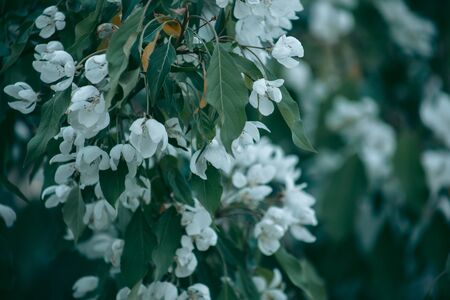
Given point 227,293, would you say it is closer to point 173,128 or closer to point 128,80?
point 173,128

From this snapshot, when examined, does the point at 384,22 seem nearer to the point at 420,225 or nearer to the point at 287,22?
the point at 420,225

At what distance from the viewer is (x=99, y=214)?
1483 millimetres

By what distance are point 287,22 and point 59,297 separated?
1.67m

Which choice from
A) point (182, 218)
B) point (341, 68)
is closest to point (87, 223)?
point (182, 218)

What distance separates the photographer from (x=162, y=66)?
1.22 meters

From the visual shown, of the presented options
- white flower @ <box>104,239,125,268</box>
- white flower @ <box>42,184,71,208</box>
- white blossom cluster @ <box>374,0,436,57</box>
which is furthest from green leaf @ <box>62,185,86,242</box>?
white blossom cluster @ <box>374,0,436,57</box>

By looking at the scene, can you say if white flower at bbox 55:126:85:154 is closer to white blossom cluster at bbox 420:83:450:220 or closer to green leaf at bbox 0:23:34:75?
green leaf at bbox 0:23:34:75

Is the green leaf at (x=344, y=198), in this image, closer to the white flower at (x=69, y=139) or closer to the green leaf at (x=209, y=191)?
the green leaf at (x=209, y=191)

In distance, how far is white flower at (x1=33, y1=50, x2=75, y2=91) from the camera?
1247 millimetres

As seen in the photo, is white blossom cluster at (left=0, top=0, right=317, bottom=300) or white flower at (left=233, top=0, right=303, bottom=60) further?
white flower at (left=233, top=0, right=303, bottom=60)

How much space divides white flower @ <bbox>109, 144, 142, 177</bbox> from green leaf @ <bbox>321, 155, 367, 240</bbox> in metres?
1.95

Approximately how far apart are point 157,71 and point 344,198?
207 cm

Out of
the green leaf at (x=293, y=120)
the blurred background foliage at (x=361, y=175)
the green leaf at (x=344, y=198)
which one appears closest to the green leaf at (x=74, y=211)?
the green leaf at (x=293, y=120)

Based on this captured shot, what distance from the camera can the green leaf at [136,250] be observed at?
1.39 m
